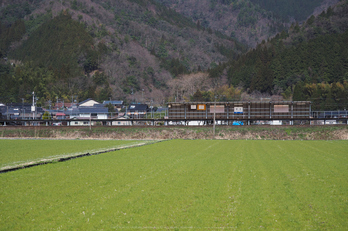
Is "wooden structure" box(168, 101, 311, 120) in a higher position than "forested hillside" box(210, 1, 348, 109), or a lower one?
lower

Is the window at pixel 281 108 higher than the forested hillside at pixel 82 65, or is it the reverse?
the forested hillside at pixel 82 65

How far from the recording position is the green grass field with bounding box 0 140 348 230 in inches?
320

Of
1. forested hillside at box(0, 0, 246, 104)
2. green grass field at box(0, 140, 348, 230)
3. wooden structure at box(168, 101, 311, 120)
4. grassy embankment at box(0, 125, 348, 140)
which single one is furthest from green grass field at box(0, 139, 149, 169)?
forested hillside at box(0, 0, 246, 104)

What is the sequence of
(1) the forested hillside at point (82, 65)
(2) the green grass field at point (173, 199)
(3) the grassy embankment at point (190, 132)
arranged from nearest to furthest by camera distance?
(2) the green grass field at point (173, 199) < (3) the grassy embankment at point (190, 132) < (1) the forested hillside at point (82, 65)

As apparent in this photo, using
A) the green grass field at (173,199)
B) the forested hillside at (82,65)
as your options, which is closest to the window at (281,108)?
the green grass field at (173,199)

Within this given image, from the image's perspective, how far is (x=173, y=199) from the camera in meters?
10.1

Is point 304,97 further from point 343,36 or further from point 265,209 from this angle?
point 265,209

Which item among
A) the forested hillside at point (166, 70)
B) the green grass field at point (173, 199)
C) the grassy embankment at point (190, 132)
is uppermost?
the forested hillside at point (166, 70)

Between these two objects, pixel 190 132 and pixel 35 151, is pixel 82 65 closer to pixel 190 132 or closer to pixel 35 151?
pixel 190 132

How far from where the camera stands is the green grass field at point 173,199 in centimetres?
814

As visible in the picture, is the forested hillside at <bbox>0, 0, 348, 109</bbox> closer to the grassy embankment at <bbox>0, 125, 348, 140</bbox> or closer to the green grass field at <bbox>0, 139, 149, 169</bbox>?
the grassy embankment at <bbox>0, 125, 348, 140</bbox>

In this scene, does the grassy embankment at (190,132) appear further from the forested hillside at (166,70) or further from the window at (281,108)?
the forested hillside at (166,70)

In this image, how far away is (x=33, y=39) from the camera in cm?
19088

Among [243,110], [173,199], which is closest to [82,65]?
[243,110]
